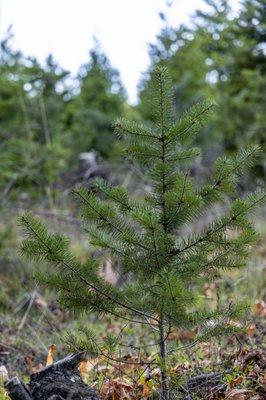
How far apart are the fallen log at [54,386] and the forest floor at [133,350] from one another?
142mm

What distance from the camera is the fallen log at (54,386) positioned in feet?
11.3

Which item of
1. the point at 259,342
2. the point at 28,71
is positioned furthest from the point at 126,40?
the point at 259,342

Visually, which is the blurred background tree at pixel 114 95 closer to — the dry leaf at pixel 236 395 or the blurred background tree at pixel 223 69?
the blurred background tree at pixel 223 69

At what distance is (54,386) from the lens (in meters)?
3.47

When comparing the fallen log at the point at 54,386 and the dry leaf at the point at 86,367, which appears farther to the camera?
the dry leaf at the point at 86,367

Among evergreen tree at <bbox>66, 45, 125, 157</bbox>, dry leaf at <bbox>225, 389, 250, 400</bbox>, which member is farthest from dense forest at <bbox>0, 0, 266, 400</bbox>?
evergreen tree at <bbox>66, 45, 125, 157</bbox>

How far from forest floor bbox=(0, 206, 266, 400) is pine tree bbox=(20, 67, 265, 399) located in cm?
31

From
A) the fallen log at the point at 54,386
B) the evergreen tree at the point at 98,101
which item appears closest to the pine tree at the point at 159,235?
the fallen log at the point at 54,386

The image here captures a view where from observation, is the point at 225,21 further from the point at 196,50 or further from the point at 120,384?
the point at 120,384

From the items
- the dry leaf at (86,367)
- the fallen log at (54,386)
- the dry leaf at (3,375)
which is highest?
the dry leaf at (86,367)

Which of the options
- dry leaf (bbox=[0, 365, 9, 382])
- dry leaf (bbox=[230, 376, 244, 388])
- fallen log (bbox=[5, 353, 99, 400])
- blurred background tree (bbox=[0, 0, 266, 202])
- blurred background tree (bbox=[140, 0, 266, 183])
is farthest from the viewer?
blurred background tree (bbox=[0, 0, 266, 202])

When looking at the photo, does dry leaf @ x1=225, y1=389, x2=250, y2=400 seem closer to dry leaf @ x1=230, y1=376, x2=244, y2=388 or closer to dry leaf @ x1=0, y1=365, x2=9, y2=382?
dry leaf @ x1=230, y1=376, x2=244, y2=388

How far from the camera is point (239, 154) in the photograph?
11.1ft

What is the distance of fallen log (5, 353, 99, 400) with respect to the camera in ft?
11.3
